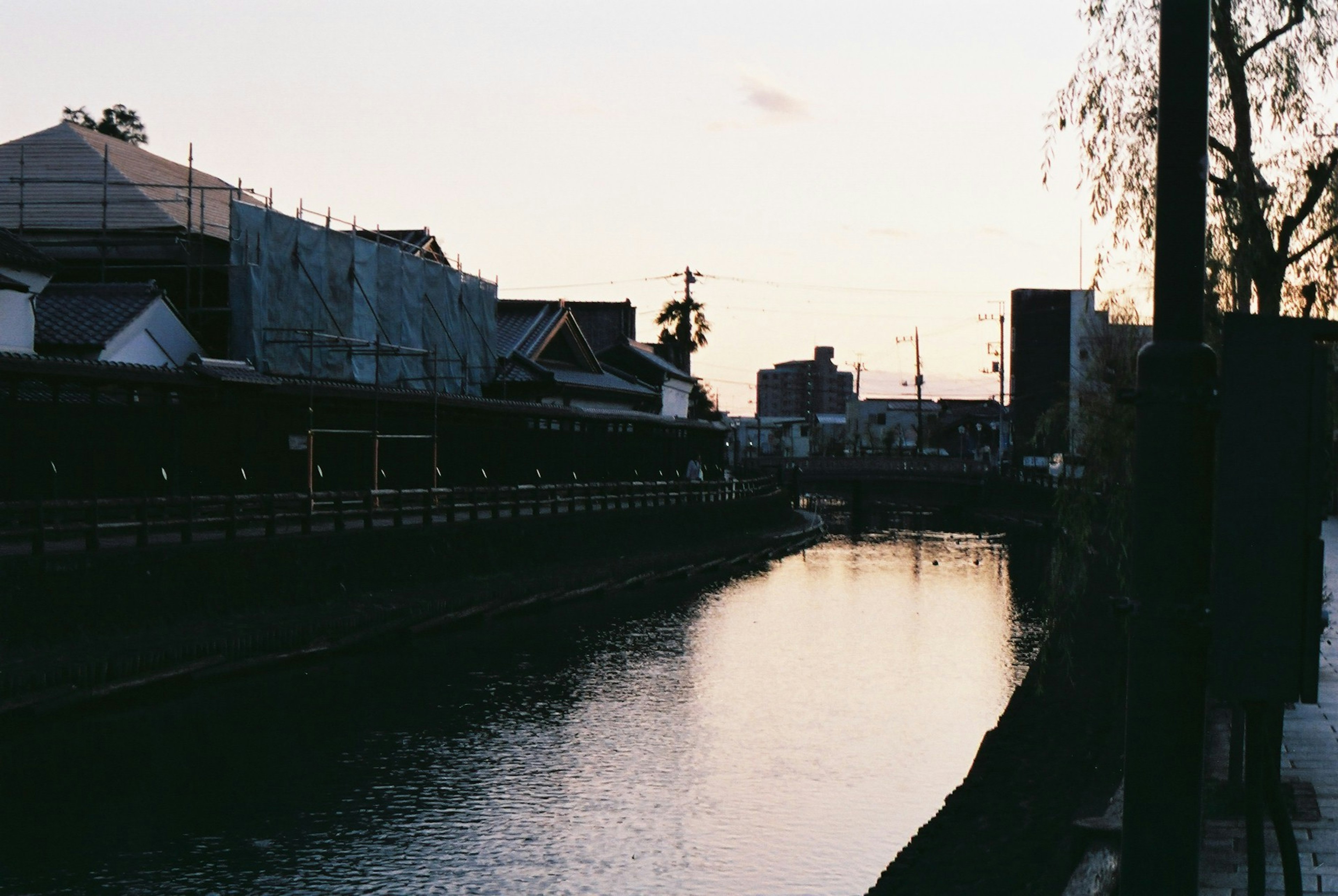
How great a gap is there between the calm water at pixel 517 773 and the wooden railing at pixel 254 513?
3623mm

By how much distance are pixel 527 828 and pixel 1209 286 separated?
8799mm

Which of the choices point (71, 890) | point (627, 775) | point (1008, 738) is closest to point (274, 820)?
point (71, 890)

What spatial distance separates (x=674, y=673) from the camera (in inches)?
928

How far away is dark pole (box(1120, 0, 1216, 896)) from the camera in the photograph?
3699mm

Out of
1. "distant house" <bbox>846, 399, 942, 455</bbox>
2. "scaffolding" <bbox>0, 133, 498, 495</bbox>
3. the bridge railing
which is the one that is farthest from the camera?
Result: "distant house" <bbox>846, 399, 942, 455</bbox>

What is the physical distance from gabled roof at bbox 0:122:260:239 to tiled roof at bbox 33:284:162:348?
2.80 meters

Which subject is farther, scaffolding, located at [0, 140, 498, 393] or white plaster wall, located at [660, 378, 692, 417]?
white plaster wall, located at [660, 378, 692, 417]

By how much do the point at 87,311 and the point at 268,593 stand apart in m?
11.8

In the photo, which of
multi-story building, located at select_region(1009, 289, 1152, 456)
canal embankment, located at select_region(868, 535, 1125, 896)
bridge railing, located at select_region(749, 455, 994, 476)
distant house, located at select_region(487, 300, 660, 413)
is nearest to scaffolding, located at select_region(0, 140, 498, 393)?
distant house, located at select_region(487, 300, 660, 413)

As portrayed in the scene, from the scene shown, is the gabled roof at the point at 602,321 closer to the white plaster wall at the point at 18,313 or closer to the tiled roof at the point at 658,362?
the tiled roof at the point at 658,362

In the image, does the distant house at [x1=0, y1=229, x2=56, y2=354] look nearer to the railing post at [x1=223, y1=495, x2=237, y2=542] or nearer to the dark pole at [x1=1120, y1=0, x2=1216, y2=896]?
the railing post at [x1=223, y1=495, x2=237, y2=542]

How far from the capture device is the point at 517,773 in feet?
52.4

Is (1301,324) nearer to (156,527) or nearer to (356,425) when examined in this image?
(156,527)

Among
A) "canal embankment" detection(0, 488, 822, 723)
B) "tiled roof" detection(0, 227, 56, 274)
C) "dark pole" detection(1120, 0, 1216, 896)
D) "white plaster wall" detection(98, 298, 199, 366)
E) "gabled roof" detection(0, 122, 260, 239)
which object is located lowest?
"canal embankment" detection(0, 488, 822, 723)
